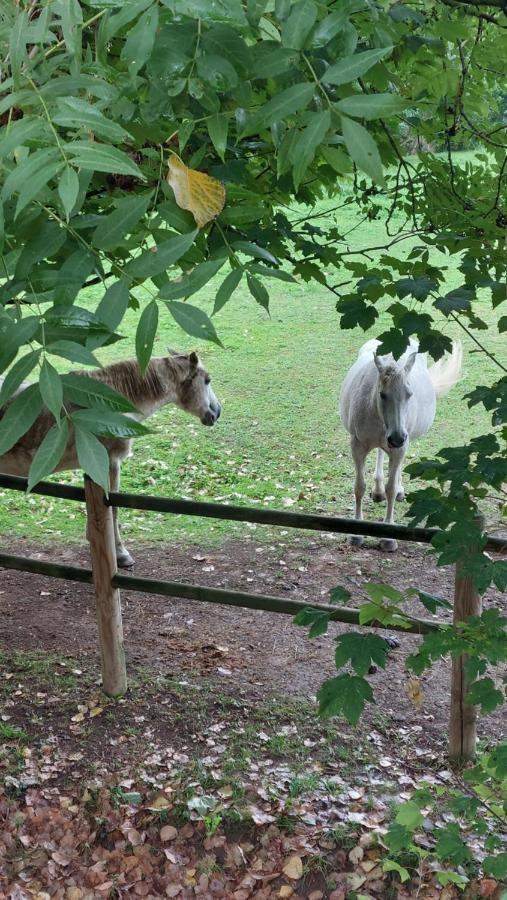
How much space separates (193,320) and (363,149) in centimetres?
37

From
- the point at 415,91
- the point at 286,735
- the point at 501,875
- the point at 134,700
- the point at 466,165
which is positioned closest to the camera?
the point at 501,875

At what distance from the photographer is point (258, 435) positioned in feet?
31.0

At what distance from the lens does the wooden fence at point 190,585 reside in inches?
144

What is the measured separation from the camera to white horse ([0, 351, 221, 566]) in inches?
223

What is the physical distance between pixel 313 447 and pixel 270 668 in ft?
14.8

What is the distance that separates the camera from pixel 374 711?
4309 mm

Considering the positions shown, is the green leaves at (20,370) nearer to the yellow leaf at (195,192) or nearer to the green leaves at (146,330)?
the green leaves at (146,330)

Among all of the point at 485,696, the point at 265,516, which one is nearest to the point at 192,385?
the point at 265,516

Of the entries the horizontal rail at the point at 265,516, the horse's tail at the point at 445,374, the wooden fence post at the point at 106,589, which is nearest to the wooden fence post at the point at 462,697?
the horizontal rail at the point at 265,516

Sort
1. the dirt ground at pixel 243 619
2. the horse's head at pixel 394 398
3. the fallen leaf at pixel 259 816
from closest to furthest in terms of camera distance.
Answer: the fallen leaf at pixel 259 816 < the dirt ground at pixel 243 619 < the horse's head at pixel 394 398

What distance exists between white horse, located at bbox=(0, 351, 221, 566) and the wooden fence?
104cm

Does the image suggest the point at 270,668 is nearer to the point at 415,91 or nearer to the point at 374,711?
the point at 374,711

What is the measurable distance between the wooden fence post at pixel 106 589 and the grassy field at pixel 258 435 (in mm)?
2454

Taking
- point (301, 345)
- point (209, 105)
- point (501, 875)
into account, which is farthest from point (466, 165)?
point (301, 345)
